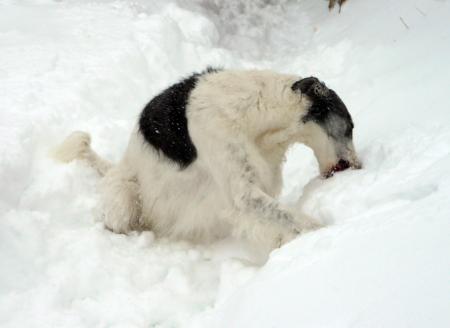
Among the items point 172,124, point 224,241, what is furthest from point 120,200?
point 224,241

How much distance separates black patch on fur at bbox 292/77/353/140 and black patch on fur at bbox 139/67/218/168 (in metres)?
0.82

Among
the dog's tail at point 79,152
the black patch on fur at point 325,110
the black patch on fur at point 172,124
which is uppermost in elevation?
the black patch on fur at point 325,110

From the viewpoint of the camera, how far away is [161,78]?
6812mm

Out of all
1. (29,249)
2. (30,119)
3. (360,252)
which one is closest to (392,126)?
(360,252)

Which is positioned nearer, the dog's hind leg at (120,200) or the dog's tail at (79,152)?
the dog's hind leg at (120,200)

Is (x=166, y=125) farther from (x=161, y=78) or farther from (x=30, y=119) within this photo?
(x=161, y=78)

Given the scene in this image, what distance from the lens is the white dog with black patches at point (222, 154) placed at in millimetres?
3812

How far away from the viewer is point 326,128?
4.20 meters

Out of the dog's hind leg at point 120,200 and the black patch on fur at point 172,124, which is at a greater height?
the black patch on fur at point 172,124

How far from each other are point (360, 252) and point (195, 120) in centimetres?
205

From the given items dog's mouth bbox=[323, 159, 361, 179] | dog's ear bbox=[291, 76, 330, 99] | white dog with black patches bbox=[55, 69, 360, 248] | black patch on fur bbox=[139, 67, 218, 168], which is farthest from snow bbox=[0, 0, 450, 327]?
black patch on fur bbox=[139, 67, 218, 168]

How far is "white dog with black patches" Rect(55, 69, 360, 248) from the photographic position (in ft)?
12.5

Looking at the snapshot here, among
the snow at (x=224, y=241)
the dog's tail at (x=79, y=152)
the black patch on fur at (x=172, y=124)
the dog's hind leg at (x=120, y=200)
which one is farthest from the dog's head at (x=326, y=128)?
the dog's tail at (x=79, y=152)

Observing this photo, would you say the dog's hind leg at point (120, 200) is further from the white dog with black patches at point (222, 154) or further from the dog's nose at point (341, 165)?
the dog's nose at point (341, 165)
